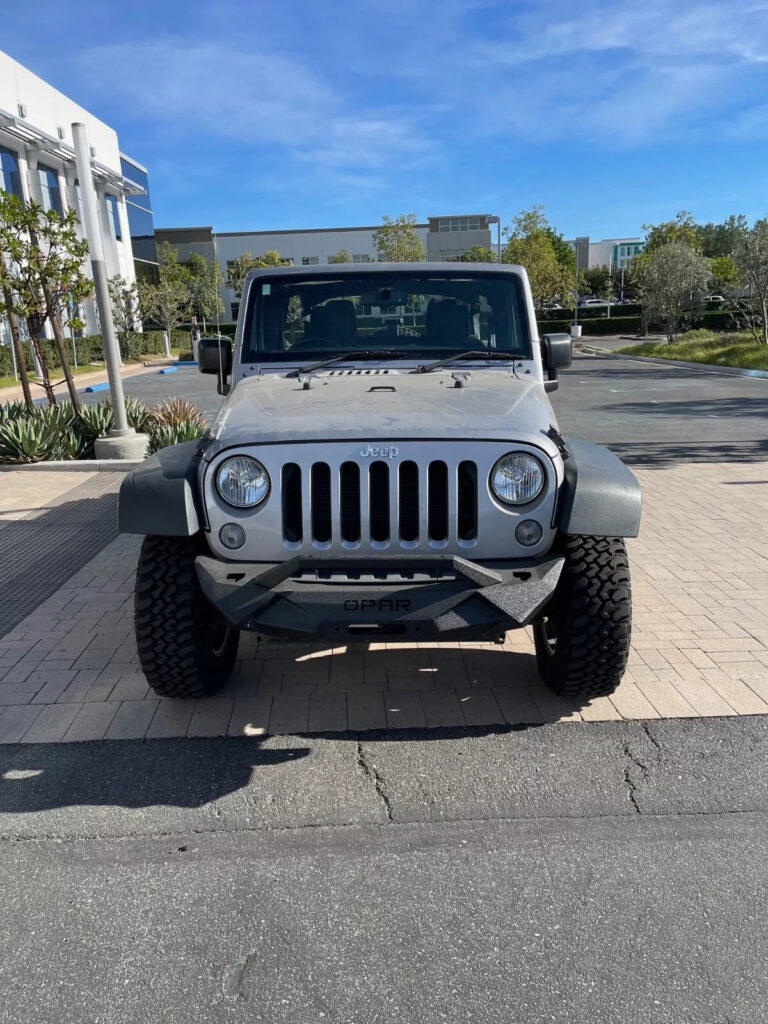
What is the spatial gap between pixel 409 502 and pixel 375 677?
127 cm

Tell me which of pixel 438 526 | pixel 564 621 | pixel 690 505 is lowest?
pixel 690 505

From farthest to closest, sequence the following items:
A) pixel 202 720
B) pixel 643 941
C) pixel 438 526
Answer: pixel 202 720
pixel 438 526
pixel 643 941

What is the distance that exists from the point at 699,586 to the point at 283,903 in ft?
12.0

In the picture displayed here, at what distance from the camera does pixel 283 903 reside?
2.45 meters

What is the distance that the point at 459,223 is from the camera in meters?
75.7

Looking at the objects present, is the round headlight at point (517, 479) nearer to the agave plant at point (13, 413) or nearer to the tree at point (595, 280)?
the agave plant at point (13, 413)

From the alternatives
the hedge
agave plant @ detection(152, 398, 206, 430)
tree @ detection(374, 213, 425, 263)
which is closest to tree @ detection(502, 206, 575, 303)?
tree @ detection(374, 213, 425, 263)

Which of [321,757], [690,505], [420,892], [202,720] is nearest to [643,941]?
[420,892]

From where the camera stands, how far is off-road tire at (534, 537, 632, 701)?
316 cm

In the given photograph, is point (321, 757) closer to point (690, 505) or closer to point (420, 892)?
point (420, 892)

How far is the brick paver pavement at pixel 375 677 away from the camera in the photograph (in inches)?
140

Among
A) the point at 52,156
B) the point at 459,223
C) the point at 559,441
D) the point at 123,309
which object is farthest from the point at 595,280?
the point at 559,441

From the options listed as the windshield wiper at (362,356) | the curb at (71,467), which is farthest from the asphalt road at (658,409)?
the windshield wiper at (362,356)

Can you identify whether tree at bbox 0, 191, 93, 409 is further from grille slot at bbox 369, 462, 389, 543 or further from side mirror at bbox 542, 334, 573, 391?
grille slot at bbox 369, 462, 389, 543
